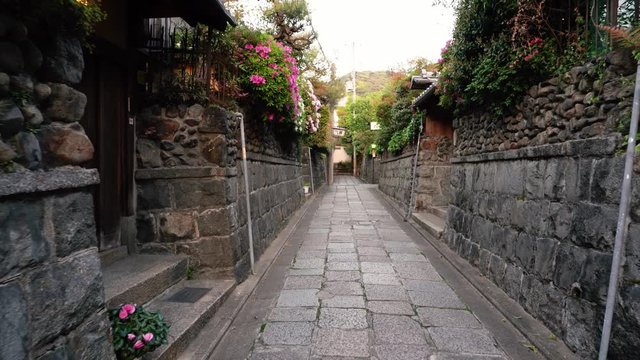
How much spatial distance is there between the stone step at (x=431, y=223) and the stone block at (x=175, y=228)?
15.3 ft

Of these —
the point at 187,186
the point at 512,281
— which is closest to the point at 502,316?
the point at 512,281

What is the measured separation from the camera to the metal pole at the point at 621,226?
2.28 meters

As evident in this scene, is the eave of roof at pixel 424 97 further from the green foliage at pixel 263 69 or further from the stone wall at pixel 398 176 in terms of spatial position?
the green foliage at pixel 263 69

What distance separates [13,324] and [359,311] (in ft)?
9.19

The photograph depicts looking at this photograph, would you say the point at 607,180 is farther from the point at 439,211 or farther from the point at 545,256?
the point at 439,211

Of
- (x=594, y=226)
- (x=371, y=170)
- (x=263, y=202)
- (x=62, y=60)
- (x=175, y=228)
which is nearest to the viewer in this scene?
(x=62, y=60)

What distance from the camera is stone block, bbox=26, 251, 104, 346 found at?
5.68 ft

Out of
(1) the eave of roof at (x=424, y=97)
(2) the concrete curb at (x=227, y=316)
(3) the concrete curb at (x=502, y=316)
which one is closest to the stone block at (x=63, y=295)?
(2) the concrete curb at (x=227, y=316)

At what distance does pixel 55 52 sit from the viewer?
191cm

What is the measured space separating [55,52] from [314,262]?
432 centimetres

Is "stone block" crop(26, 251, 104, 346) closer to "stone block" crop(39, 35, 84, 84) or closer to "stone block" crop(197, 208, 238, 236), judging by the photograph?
"stone block" crop(39, 35, 84, 84)

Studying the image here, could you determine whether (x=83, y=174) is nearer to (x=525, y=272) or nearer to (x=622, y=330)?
(x=622, y=330)

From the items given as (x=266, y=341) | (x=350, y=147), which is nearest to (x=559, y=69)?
(x=266, y=341)

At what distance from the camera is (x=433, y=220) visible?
8773 mm
